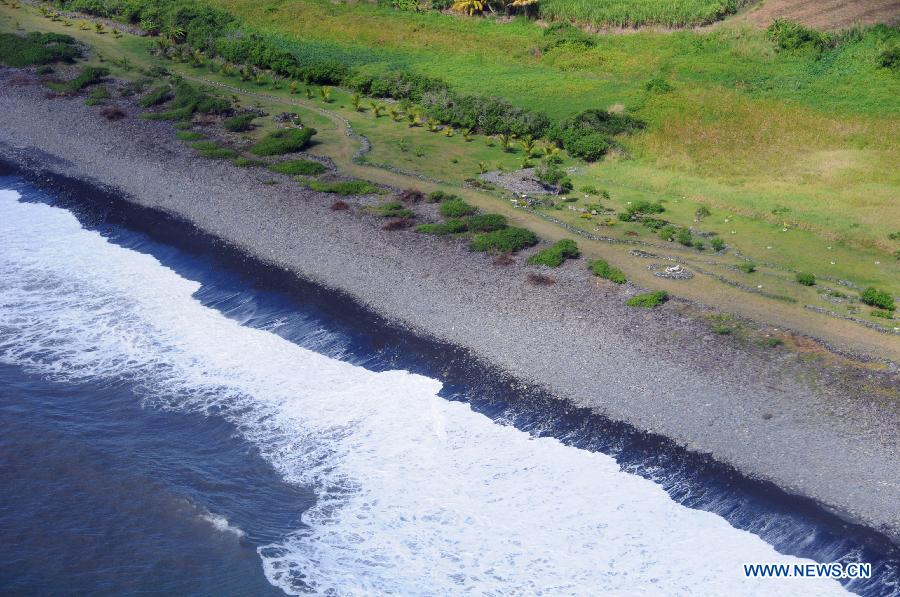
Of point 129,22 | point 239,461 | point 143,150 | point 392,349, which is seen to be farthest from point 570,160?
point 129,22

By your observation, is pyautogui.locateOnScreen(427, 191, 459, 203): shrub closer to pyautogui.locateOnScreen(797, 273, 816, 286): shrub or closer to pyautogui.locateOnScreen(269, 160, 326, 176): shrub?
pyautogui.locateOnScreen(269, 160, 326, 176): shrub

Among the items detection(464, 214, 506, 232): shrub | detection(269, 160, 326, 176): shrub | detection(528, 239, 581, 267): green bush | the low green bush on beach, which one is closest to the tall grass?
the low green bush on beach

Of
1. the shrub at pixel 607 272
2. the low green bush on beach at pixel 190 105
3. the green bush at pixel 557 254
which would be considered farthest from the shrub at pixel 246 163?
the shrub at pixel 607 272

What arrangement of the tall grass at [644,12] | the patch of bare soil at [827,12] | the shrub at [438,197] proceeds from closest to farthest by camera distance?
1. the shrub at [438,197]
2. the patch of bare soil at [827,12]
3. the tall grass at [644,12]

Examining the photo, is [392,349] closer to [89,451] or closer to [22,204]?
[89,451]

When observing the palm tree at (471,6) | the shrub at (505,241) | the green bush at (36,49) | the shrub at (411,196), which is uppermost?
the palm tree at (471,6)

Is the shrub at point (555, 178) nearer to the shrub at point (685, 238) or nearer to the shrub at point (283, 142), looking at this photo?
the shrub at point (685, 238)

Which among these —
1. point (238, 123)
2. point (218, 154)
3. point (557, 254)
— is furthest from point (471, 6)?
point (557, 254)
